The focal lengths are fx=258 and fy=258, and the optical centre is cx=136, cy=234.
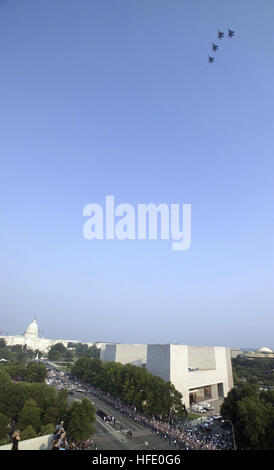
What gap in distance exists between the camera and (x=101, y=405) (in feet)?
214

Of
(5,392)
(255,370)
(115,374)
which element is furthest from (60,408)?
(255,370)

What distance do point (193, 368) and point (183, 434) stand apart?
1598 inches

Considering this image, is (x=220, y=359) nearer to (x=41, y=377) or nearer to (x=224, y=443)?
(x=224, y=443)

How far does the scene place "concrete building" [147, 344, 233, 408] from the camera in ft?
223

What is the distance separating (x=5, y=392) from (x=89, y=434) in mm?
24534

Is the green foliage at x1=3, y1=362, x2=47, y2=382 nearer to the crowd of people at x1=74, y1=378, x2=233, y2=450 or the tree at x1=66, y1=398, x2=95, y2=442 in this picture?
the crowd of people at x1=74, y1=378, x2=233, y2=450

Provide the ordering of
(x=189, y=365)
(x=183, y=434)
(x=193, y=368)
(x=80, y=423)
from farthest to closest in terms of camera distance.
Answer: (x=189, y=365) → (x=193, y=368) → (x=183, y=434) → (x=80, y=423)

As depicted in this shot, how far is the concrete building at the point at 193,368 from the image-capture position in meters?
67.9

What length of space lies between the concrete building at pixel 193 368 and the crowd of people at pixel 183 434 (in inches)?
482

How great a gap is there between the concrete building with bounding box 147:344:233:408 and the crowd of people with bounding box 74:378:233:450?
482 inches

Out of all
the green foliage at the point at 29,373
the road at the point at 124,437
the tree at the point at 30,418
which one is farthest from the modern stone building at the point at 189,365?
the tree at the point at 30,418

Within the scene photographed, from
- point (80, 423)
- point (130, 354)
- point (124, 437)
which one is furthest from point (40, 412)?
point (130, 354)

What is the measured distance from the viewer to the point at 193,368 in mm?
83500

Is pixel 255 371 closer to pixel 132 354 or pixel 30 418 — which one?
pixel 132 354
